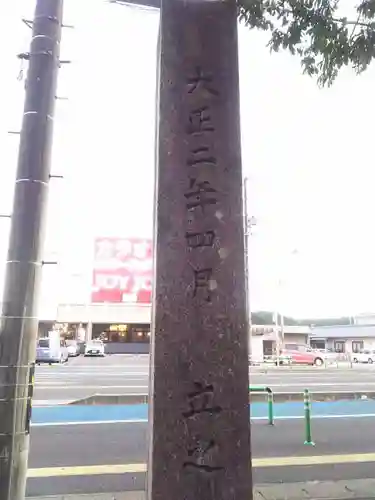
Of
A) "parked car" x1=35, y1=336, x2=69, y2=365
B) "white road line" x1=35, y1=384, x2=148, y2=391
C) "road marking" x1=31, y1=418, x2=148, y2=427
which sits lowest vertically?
"road marking" x1=31, y1=418, x2=148, y2=427

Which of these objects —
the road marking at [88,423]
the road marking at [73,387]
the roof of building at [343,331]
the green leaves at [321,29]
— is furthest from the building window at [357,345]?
the green leaves at [321,29]

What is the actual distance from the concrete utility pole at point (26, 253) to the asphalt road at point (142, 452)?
76.7 inches

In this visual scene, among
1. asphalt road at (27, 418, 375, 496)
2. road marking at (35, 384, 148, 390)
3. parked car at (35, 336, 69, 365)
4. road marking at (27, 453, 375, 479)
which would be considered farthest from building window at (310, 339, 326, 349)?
road marking at (27, 453, 375, 479)

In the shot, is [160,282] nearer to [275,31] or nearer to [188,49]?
[188,49]

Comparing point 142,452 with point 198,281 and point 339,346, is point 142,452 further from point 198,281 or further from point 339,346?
point 339,346

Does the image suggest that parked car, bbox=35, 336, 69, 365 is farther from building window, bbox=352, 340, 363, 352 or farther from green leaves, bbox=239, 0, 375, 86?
building window, bbox=352, 340, 363, 352

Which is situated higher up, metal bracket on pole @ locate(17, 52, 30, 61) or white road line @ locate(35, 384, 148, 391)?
metal bracket on pole @ locate(17, 52, 30, 61)

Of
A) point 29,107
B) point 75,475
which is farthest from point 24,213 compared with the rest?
point 75,475

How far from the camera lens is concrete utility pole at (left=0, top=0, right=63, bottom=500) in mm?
3078

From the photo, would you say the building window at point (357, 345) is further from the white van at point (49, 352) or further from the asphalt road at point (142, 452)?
the asphalt road at point (142, 452)

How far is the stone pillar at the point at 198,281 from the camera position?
2182 millimetres

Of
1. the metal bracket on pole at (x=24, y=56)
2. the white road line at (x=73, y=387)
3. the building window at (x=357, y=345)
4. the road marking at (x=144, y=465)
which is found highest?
the metal bracket on pole at (x=24, y=56)

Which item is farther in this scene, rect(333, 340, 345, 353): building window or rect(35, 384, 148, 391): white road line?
rect(333, 340, 345, 353): building window

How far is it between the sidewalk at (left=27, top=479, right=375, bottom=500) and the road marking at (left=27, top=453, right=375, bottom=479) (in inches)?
32.7
